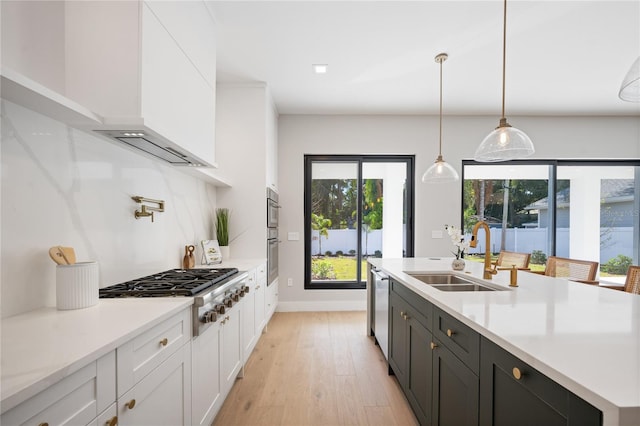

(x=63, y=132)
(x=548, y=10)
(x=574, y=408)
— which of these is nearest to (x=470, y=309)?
(x=574, y=408)

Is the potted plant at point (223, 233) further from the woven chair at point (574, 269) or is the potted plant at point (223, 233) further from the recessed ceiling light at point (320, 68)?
the woven chair at point (574, 269)

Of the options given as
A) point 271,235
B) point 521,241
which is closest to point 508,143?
point 271,235

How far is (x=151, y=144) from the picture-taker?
1.70 metres

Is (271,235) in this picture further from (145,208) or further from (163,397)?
(163,397)

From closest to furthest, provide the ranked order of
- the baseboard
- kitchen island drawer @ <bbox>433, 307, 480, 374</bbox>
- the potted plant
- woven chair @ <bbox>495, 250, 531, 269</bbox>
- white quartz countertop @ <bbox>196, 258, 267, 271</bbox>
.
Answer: kitchen island drawer @ <bbox>433, 307, 480, 374</bbox>, white quartz countertop @ <bbox>196, 258, 267, 271</bbox>, the potted plant, woven chair @ <bbox>495, 250, 531, 269</bbox>, the baseboard

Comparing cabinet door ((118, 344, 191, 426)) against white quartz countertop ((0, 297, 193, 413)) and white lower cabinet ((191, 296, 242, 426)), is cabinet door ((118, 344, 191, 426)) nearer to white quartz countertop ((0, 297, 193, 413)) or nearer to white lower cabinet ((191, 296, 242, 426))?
white lower cabinet ((191, 296, 242, 426))

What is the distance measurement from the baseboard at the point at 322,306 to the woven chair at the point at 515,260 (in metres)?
2.01

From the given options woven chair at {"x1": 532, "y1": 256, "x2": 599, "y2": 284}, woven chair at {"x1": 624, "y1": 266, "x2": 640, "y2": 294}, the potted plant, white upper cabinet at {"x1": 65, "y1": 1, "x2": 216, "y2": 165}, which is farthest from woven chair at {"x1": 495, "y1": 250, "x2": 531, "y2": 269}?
white upper cabinet at {"x1": 65, "y1": 1, "x2": 216, "y2": 165}

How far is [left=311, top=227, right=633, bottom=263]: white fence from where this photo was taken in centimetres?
462

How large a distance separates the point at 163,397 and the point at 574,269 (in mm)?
3857

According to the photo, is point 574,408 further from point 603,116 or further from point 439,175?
point 603,116

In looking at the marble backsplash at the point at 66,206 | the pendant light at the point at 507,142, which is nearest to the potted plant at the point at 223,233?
the marble backsplash at the point at 66,206

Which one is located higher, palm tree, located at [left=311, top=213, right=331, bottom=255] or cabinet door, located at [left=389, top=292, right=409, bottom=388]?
palm tree, located at [left=311, top=213, right=331, bottom=255]

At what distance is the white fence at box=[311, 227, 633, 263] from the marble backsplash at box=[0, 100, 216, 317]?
9.06 ft
